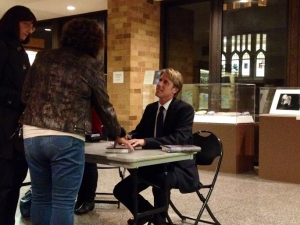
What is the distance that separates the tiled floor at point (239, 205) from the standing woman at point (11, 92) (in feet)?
2.58

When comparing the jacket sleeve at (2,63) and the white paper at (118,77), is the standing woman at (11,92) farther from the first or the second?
the white paper at (118,77)

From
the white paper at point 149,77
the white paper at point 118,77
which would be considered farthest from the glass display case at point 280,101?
the white paper at point 118,77

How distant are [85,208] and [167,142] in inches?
48.9

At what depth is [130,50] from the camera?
21.0 feet

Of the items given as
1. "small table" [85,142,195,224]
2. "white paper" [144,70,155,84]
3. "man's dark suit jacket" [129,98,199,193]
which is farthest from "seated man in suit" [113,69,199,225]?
"white paper" [144,70,155,84]

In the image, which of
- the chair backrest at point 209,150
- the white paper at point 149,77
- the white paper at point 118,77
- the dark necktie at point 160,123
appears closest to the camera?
the dark necktie at point 160,123

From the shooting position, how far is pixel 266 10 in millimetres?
5953

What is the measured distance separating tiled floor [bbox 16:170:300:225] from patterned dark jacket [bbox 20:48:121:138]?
54.2 inches

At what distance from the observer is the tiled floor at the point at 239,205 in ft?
10.5

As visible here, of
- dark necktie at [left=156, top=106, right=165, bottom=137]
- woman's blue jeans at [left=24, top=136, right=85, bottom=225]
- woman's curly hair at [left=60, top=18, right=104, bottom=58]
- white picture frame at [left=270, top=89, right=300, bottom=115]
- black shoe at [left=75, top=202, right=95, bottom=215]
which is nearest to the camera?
woman's blue jeans at [left=24, top=136, right=85, bottom=225]

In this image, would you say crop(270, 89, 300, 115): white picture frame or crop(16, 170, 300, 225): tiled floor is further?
crop(270, 89, 300, 115): white picture frame

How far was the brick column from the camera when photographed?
6418mm

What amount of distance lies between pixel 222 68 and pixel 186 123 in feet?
12.8

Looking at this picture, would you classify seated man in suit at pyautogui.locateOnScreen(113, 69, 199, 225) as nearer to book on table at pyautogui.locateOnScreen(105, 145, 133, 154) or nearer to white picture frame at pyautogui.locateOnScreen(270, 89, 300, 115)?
book on table at pyautogui.locateOnScreen(105, 145, 133, 154)
